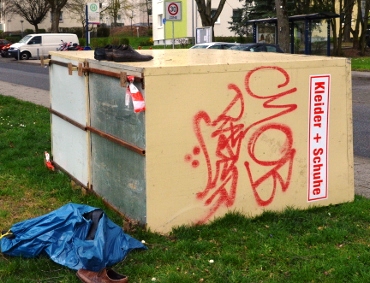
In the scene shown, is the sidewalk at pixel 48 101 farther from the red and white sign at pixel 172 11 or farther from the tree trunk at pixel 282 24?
the red and white sign at pixel 172 11

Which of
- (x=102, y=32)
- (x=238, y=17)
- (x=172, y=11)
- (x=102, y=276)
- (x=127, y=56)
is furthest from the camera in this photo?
(x=102, y=32)

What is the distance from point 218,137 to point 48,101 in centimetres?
1125

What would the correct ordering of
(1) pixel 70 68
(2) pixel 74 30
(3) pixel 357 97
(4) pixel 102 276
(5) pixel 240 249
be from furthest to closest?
(2) pixel 74 30 → (3) pixel 357 97 → (1) pixel 70 68 → (5) pixel 240 249 → (4) pixel 102 276

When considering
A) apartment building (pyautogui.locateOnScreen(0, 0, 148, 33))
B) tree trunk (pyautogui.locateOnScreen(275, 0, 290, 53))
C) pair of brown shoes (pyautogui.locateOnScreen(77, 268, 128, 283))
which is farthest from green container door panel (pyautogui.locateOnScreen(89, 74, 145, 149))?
apartment building (pyautogui.locateOnScreen(0, 0, 148, 33))

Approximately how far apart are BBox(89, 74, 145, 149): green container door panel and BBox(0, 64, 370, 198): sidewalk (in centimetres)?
275

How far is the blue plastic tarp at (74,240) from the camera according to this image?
4617 millimetres

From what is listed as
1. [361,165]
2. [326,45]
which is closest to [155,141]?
[361,165]

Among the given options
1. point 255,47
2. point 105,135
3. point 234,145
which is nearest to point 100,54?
point 105,135

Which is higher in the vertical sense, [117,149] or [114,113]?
[114,113]

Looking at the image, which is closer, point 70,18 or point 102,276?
point 102,276

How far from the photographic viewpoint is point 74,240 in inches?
187

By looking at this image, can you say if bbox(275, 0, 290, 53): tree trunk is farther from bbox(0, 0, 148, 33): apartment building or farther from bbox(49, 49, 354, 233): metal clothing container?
bbox(0, 0, 148, 33): apartment building

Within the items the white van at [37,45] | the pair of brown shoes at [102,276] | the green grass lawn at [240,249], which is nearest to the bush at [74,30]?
the white van at [37,45]

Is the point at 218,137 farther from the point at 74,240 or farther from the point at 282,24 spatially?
the point at 282,24
